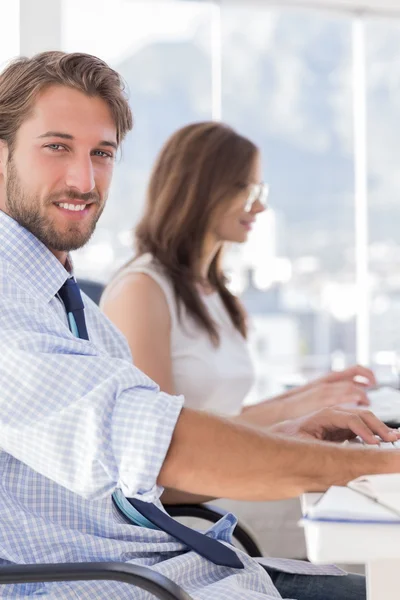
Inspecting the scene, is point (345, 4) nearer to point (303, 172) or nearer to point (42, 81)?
point (303, 172)

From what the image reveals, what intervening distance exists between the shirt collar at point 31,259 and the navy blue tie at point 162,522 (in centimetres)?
4

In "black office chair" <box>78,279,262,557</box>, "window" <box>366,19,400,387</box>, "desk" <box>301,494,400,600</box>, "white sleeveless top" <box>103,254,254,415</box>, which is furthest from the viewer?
"window" <box>366,19,400,387</box>

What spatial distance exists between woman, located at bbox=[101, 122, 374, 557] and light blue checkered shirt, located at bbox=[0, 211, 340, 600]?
831 mm

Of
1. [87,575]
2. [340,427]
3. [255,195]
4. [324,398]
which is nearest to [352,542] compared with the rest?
[87,575]

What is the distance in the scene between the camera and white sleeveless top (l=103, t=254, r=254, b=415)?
7.30 feet

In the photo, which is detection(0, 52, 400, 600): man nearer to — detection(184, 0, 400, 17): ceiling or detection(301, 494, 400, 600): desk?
detection(301, 494, 400, 600): desk

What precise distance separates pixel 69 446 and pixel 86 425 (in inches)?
1.5

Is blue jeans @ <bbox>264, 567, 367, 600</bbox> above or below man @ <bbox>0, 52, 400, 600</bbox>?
below

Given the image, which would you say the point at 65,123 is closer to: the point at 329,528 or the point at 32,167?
the point at 32,167

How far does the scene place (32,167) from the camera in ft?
4.28

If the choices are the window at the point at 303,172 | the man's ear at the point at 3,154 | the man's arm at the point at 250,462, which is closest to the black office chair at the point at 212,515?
the man's arm at the point at 250,462

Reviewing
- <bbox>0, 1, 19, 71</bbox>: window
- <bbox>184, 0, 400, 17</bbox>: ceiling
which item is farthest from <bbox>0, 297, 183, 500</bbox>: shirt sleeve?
<bbox>184, 0, 400, 17</bbox>: ceiling

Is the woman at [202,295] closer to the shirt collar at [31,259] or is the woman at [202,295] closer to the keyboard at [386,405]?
the keyboard at [386,405]

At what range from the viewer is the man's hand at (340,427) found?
1242 mm
